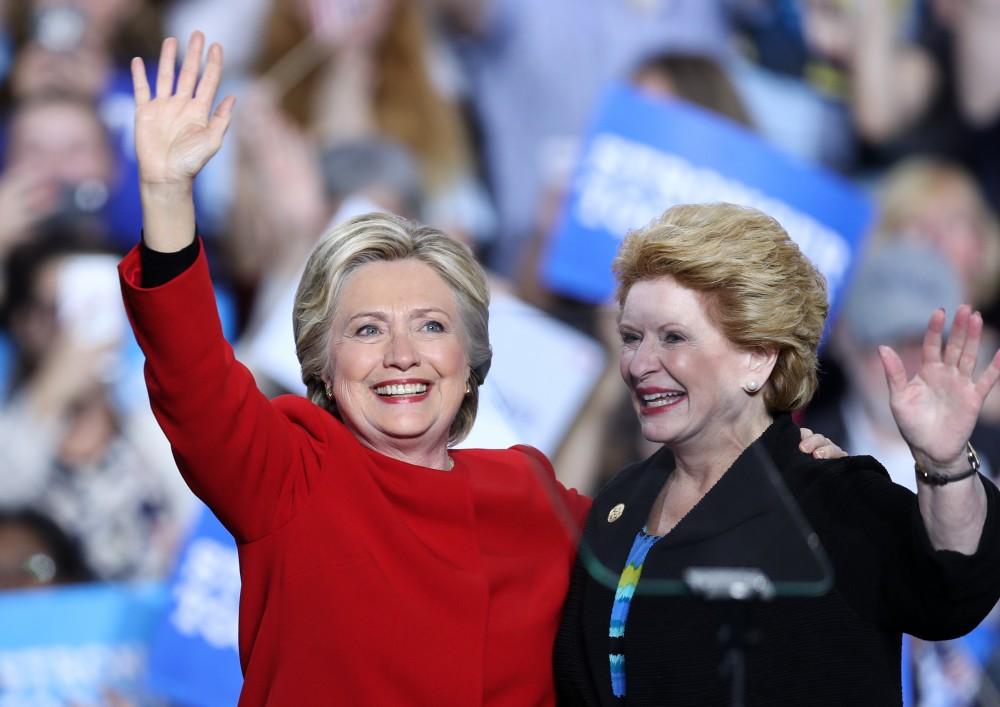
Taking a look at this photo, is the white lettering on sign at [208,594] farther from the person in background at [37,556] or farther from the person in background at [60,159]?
the person in background at [60,159]

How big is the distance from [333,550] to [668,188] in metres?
3.02

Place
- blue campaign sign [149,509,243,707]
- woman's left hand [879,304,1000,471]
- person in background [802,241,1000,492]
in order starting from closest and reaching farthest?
woman's left hand [879,304,1000,471] → blue campaign sign [149,509,243,707] → person in background [802,241,1000,492]

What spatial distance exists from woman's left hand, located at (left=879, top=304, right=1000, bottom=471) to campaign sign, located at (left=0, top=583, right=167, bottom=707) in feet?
11.5

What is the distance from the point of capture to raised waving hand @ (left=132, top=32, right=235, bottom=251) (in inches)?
79.5

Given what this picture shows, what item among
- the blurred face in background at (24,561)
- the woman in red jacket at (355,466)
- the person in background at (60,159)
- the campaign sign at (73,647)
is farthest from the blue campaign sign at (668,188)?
the woman in red jacket at (355,466)

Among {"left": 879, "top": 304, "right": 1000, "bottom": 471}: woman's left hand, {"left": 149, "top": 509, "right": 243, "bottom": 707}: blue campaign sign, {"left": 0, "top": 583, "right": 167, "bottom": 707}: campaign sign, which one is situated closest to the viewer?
{"left": 879, "top": 304, "right": 1000, "bottom": 471}: woman's left hand

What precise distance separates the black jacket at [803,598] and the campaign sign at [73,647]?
285 centimetres

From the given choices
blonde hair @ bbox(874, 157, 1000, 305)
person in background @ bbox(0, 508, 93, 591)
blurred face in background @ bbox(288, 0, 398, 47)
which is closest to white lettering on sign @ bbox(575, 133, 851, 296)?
blonde hair @ bbox(874, 157, 1000, 305)

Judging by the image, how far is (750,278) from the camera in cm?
230

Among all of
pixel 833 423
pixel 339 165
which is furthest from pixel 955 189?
pixel 339 165

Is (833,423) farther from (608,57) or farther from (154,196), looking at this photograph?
(154,196)

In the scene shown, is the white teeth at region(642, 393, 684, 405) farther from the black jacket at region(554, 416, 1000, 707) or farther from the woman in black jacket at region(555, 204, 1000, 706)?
the black jacket at region(554, 416, 1000, 707)

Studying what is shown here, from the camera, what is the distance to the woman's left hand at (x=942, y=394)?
1912mm

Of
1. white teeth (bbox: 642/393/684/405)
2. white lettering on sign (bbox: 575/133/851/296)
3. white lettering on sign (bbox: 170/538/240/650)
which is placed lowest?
white lettering on sign (bbox: 170/538/240/650)
